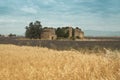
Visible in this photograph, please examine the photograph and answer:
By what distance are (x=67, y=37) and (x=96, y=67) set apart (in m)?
99.3

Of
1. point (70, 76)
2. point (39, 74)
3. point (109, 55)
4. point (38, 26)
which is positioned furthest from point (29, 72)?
point (38, 26)

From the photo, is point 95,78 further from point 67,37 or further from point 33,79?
point 67,37

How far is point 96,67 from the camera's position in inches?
306

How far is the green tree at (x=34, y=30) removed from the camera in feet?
327

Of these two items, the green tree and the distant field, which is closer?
the distant field

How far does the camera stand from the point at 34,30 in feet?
327

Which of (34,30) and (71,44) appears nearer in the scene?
(71,44)

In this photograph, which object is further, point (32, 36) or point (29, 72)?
point (32, 36)

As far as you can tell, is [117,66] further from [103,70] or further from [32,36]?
[32,36]

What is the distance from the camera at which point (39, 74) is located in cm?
776

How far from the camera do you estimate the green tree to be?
99.7 m

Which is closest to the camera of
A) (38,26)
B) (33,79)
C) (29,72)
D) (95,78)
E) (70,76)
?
(95,78)

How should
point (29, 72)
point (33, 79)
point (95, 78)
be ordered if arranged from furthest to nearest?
point (29, 72) < point (33, 79) < point (95, 78)

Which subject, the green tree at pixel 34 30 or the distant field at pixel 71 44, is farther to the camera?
the green tree at pixel 34 30
